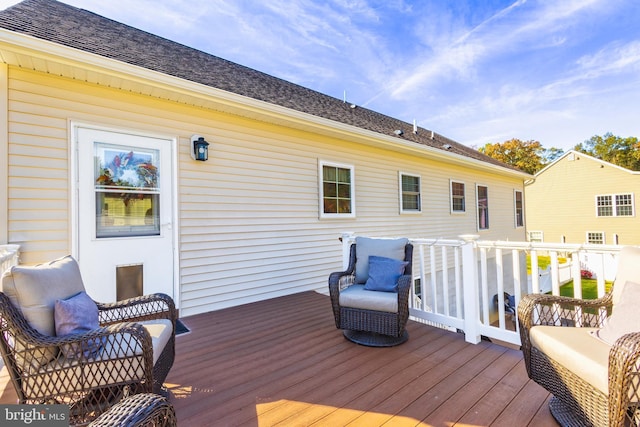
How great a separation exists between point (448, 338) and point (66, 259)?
339 centimetres

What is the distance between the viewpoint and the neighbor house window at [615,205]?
15031mm

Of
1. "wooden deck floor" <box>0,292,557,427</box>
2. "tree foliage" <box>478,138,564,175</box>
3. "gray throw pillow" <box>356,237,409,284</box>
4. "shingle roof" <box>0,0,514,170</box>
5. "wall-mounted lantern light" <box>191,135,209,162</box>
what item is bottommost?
"wooden deck floor" <box>0,292,557,427</box>

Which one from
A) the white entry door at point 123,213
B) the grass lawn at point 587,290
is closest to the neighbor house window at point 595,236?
the grass lawn at point 587,290

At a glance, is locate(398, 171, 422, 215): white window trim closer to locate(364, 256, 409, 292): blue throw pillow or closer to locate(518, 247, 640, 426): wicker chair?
locate(364, 256, 409, 292): blue throw pillow

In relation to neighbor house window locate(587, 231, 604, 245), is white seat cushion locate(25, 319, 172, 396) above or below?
above

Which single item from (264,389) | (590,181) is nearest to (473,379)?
(264,389)

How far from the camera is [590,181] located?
1605 cm

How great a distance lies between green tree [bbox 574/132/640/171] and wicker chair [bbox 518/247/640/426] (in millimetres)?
32443

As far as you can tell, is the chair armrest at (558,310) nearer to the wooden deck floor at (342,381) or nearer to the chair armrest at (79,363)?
the wooden deck floor at (342,381)

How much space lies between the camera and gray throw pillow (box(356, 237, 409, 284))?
3.34m

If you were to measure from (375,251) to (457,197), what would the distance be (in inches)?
257

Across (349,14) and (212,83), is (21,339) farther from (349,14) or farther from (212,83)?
(349,14)

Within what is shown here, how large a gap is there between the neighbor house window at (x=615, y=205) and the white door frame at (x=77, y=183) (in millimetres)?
20926

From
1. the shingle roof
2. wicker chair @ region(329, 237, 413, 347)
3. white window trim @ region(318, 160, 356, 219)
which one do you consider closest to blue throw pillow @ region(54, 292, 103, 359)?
wicker chair @ region(329, 237, 413, 347)
